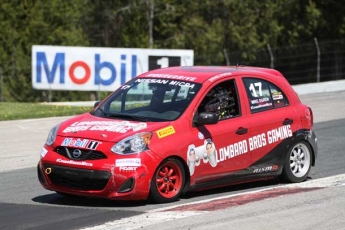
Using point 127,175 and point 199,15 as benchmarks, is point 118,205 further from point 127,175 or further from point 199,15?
point 199,15

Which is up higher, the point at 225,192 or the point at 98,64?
the point at 98,64

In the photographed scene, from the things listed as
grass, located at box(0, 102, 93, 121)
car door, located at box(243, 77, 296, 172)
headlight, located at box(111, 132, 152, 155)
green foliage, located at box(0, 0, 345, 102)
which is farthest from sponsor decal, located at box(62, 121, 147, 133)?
green foliage, located at box(0, 0, 345, 102)

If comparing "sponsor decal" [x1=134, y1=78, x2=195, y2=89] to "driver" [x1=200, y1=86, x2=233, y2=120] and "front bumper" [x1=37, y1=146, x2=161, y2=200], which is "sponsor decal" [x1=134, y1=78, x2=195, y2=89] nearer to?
"driver" [x1=200, y1=86, x2=233, y2=120]

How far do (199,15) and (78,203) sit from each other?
44172 millimetres

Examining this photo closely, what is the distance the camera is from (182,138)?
9.98 meters

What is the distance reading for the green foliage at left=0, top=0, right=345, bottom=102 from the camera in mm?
42781

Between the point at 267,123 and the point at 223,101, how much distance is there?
2.27 feet

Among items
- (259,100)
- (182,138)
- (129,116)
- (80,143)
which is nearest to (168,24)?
(259,100)

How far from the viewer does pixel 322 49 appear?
3164 cm

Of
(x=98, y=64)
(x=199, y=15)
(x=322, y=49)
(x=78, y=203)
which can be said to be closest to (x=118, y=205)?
(x=78, y=203)

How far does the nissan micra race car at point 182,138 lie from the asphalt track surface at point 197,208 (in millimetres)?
242

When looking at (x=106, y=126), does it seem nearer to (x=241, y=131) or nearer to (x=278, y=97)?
(x=241, y=131)

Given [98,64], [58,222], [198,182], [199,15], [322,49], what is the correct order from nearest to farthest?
[58,222]
[198,182]
[98,64]
[322,49]
[199,15]

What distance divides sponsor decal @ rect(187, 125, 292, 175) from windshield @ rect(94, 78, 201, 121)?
1.54 feet
